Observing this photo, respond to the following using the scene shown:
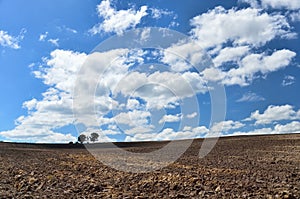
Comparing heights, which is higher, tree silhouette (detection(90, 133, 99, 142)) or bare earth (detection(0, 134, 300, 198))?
tree silhouette (detection(90, 133, 99, 142))

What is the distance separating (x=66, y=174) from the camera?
13.1m

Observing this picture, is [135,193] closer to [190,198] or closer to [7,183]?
[190,198]

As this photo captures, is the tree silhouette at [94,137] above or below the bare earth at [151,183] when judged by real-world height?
above

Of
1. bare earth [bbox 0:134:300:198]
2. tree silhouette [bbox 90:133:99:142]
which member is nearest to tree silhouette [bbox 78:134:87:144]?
tree silhouette [bbox 90:133:99:142]

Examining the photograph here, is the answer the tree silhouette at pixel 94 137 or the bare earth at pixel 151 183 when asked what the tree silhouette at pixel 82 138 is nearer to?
the tree silhouette at pixel 94 137

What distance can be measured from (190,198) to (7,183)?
213 inches

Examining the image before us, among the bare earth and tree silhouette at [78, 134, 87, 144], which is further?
tree silhouette at [78, 134, 87, 144]

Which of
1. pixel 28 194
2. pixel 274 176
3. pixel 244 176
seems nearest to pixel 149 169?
pixel 244 176

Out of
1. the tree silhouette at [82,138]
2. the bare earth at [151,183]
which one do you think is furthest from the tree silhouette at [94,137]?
the bare earth at [151,183]

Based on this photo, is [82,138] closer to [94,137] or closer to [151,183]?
[94,137]

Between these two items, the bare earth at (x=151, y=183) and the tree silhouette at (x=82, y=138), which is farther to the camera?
the tree silhouette at (x=82, y=138)

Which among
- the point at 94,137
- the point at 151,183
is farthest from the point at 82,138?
the point at 151,183

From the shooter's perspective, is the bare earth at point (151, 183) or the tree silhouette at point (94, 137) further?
the tree silhouette at point (94, 137)

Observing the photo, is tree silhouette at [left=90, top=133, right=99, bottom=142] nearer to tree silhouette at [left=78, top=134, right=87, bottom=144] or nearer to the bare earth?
tree silhouette at [left=78, top=134, right=87, bottom=144]
